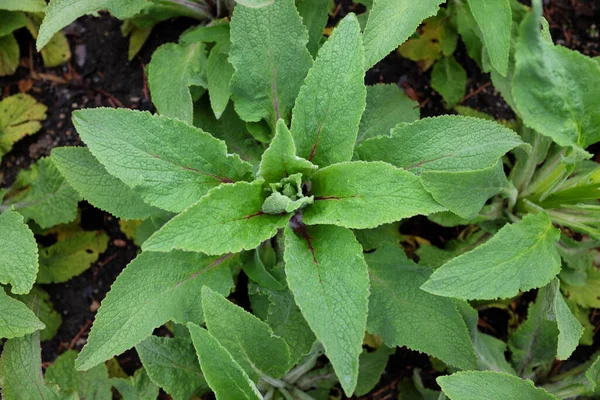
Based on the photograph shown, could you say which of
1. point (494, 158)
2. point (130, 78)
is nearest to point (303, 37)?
point (494, 158)

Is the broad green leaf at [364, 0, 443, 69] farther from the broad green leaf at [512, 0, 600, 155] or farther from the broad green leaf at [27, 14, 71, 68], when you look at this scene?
the broad green leaf at [27, 14, 71, 68]

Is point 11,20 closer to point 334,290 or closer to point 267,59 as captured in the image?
point 267,59

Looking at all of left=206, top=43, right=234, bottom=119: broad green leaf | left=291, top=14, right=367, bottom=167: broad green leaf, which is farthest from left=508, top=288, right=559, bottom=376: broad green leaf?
left=206, top=43, right=234, bottom=119: broad green leaf

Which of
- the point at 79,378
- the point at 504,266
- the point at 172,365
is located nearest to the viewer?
the point at 504,266

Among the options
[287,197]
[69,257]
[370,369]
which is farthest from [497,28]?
[69,257]

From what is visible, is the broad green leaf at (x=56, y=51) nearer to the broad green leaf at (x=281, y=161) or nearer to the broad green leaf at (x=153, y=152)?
the broad green leaf at (x=153, y=152)

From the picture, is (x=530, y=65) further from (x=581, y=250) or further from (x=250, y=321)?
(x=581, y=250)
